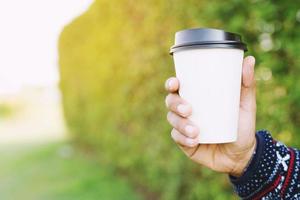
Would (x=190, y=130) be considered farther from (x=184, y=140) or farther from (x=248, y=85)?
(x=248, y=85)

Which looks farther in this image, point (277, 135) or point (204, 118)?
point (277, 135)

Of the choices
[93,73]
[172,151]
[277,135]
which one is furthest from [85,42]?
[277,135]

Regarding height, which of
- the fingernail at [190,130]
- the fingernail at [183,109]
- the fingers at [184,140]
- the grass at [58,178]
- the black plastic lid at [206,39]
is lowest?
the grass at [58,178]

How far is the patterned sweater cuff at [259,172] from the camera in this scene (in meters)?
1.79

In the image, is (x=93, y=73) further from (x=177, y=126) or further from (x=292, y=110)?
(x=177, y=126)

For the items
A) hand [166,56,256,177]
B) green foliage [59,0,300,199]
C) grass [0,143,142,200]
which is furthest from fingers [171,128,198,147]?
grass [0,143,142,200]

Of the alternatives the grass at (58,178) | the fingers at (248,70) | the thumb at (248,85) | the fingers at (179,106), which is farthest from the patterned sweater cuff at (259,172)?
the grass at (58,178)

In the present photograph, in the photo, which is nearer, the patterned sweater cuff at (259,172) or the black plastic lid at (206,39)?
the black plastic lid at (206,39)

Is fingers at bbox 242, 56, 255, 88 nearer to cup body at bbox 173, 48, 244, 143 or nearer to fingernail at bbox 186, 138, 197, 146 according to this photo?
cup body at bbox 173, 48, 244, 143

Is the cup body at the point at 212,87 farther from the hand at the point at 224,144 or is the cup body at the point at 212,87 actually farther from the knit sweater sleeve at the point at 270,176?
the knit sweater sleeve at the point at 270,176

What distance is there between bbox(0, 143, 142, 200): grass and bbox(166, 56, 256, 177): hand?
5.08 metres

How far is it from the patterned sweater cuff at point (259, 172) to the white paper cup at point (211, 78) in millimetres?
229

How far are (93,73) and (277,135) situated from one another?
6.56 m

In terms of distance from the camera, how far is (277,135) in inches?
123
